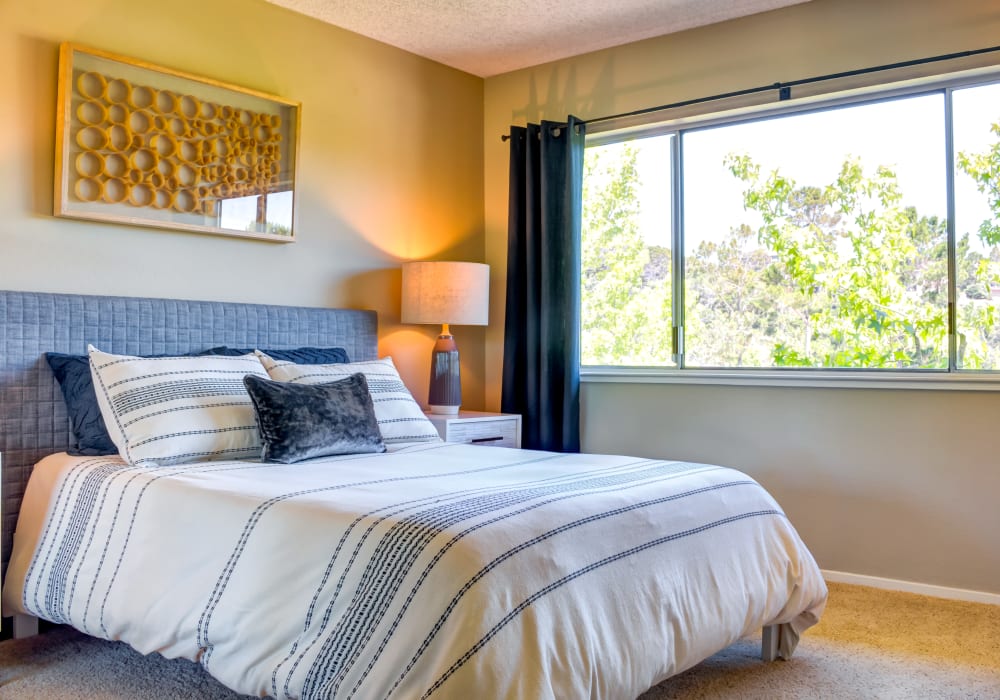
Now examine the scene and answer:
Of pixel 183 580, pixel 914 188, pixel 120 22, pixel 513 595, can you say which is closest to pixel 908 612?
pixel 914 188

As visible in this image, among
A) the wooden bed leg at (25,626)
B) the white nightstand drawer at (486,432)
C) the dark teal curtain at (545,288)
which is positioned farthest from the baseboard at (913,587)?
the wooden bed leg at (25,626)

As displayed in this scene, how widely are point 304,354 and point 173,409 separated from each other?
89 cm

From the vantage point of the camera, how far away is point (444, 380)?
4148 mm

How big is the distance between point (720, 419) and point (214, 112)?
98.9 inches

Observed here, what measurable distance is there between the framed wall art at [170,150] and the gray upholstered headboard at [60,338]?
321 mm

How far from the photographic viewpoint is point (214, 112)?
3.48 meters

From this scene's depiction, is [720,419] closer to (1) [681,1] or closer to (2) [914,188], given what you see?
(2) [914,188]

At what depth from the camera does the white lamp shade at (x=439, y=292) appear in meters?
4.08

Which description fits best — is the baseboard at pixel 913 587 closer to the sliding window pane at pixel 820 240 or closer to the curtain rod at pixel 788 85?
the sliding window pane at pixel 820 240

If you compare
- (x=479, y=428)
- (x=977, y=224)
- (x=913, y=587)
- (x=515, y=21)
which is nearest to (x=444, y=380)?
(x=479, y=428)

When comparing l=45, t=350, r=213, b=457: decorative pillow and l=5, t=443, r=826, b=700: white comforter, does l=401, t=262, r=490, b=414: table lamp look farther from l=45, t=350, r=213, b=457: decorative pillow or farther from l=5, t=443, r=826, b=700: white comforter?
l=45, t=350, r=213, b=457: decorative pillow

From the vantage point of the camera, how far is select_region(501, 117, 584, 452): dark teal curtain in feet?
14.0

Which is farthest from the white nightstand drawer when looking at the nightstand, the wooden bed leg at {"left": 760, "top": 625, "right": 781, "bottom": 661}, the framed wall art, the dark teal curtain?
the wooden bed leg at {"left": 760, "top": 625, "right": 781, "bottom": 661}

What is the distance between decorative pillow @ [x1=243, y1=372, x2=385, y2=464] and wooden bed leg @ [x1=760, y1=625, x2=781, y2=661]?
1370 mm
